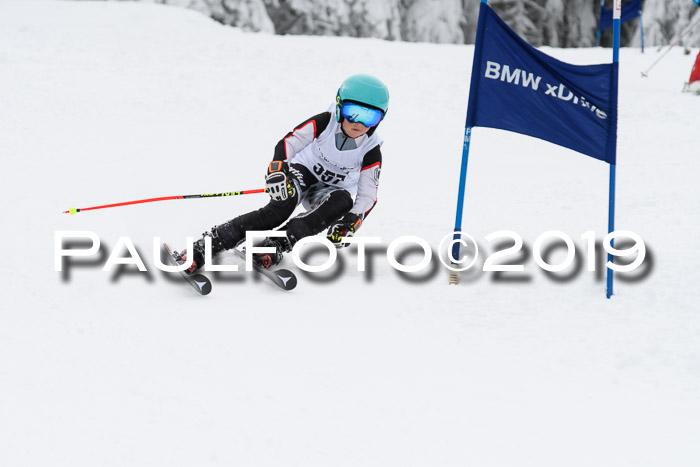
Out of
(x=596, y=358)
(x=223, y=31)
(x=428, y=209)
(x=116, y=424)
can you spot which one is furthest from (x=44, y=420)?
(x=223, y=31)

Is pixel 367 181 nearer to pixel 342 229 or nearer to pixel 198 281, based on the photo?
pixel 342 229

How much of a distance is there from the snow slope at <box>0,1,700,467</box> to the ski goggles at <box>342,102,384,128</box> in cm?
107

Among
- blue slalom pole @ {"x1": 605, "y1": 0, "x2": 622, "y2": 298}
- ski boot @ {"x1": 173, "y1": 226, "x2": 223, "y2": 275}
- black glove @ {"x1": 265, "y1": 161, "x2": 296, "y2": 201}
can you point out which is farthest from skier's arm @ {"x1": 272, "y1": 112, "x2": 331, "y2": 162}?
blue slalom pole @ {"x1": 605, "y1": 0, "x2": 622, "y2": 298}

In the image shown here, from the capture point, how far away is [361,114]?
4121 millimetres

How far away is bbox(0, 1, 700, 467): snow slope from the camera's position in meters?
2.42

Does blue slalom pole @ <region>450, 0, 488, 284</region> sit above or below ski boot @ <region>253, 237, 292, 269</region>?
above

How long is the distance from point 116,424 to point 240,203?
12.7 feet

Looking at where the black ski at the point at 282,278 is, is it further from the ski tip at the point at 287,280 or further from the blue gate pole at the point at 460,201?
the blue gate pole at the point at 460,201

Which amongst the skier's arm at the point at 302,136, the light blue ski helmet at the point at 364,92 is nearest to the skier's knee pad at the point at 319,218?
the skier's arm at the point at 302,136

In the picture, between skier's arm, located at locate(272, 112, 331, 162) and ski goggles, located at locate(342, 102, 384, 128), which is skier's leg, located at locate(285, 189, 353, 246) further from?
ski goggles, located at locate(342, 102, 384, 128)

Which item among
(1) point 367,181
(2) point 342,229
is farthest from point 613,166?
(2) point 342,229

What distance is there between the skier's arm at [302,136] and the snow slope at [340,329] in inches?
35.5

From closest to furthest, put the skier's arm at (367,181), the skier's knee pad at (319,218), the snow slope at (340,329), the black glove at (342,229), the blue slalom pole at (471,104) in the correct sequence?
the snow slope at (340,329), the blue slalom pole at (471,104), the black glove at (342,229), the skier's knee pad at (319,218), the skier's arm at (367,181)

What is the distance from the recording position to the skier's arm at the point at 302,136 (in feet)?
14.0
